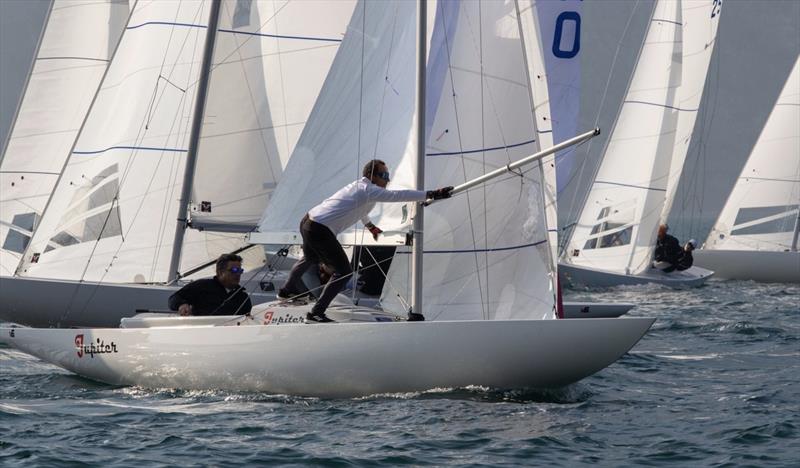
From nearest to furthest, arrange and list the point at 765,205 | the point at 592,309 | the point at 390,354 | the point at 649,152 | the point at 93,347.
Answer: the point at 390,354
the point at 93,347
the point at 592,309
the point at 649,152
the point at 765,205

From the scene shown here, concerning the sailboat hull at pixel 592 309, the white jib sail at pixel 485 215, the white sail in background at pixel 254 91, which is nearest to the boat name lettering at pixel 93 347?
the white jib sail at pixel 485 215

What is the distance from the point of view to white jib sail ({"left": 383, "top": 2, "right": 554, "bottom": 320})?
1157 centimetres

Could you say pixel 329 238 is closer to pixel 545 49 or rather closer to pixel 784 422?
pixel 784 422

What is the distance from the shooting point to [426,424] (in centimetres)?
980

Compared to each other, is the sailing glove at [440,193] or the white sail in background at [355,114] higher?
the white sail in background at [355,114]

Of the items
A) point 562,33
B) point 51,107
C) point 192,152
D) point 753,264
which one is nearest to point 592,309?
point 562,33

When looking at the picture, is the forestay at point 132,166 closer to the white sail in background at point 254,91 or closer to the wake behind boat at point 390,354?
the white sail in background at point 254,91

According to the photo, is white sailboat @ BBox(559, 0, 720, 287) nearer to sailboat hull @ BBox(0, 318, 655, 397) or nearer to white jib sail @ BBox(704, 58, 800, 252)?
white jib sail @ BBox(704, 58, 800, 252)

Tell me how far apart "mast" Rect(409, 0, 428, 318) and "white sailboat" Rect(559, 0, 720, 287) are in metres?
14.8

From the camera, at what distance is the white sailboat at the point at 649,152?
85.9 feet

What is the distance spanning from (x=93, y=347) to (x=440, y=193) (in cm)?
331

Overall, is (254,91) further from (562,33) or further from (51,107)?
(562,33)

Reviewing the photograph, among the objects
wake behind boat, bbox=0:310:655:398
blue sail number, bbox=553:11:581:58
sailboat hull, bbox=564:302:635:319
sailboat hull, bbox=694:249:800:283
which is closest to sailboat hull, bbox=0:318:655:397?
wake behind boat, bbox=0:310:655:398

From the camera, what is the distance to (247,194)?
16594 millimetres
